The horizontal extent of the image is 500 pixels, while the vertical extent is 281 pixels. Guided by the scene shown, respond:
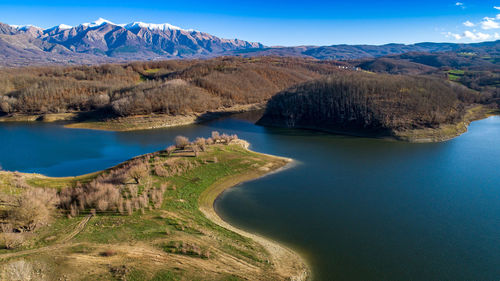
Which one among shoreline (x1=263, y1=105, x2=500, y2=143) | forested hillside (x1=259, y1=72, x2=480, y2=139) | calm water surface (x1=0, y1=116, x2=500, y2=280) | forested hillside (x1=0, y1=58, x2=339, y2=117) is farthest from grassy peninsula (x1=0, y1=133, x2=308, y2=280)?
forested hillside (x1=0, y1=58, x2=339, y2=117)

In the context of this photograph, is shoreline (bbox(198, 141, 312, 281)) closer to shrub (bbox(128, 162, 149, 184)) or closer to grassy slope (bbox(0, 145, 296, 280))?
grassy slope (bbox(0, 145, 296, 280))

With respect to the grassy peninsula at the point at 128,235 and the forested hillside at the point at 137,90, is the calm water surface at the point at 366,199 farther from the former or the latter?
the forested hillside at the point at 137,90

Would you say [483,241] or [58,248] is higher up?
[58,248]

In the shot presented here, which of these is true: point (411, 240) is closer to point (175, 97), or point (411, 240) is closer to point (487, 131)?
point (487, 131)

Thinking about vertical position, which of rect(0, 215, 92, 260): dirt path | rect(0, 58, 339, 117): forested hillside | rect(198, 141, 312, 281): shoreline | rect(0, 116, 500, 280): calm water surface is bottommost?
rect(0, 116, 500, 280): calm water surface

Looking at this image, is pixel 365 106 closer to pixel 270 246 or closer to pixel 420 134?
pixel 420 134

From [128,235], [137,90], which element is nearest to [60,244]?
[128,235]

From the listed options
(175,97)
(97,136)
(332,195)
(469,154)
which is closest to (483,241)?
(332,195)
